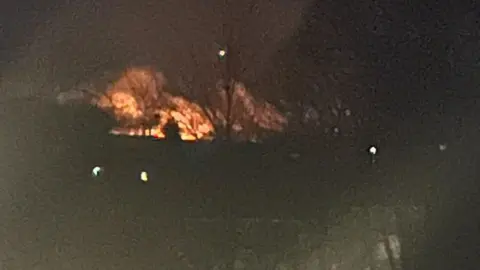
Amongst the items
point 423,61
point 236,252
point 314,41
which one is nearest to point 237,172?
point 236,252

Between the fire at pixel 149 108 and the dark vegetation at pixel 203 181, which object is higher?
the fire at pixel 149 108

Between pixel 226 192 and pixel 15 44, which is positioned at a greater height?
pixel 15 44

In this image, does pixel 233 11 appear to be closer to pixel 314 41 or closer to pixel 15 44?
pixel 314 41

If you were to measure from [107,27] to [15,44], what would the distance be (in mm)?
164

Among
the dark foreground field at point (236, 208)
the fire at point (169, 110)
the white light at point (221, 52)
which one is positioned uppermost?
the white light at point (221, 52)

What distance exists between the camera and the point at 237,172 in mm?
1438

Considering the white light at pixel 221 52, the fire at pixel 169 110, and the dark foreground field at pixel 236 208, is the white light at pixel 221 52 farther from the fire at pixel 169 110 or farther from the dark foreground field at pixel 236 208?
the dark foreground field at pixel 236 208

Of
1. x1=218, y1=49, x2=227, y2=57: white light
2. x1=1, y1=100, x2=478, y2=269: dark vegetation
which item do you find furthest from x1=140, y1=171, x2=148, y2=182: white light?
x1=218, y1=49, x2=227, y2=57: white light

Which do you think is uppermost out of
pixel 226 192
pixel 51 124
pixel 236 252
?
pixel 51 124


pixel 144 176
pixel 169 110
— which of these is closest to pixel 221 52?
pixel 169 110

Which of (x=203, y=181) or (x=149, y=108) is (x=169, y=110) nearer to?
(x=149, y=108)

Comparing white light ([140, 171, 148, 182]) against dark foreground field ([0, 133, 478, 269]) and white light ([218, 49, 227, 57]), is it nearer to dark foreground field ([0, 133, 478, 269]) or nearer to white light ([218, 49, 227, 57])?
dark foreground field ([0, 133, 478, 269])

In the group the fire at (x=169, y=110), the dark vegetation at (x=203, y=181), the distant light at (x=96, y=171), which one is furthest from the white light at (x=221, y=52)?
the distant light at (x=96, y=171)

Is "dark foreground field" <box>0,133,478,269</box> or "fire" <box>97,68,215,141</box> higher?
"fire" <box>97,68,215,141</box>
